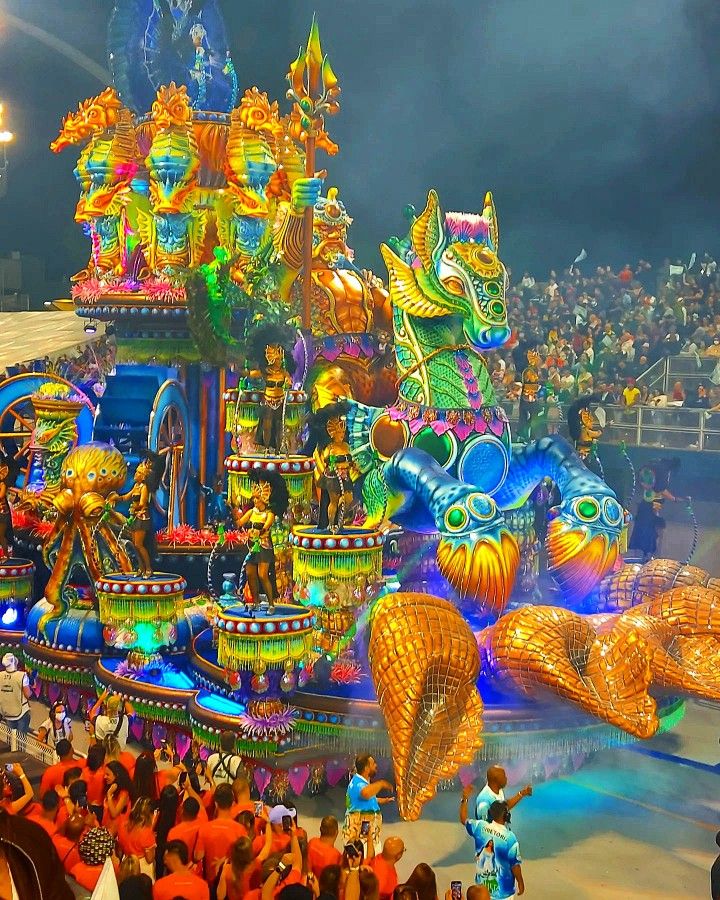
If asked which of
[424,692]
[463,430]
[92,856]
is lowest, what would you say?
[92,856]

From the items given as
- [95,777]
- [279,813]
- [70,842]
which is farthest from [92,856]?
[279,813]

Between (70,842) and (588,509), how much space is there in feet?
12.7

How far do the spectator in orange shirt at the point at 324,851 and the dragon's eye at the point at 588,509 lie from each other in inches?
133

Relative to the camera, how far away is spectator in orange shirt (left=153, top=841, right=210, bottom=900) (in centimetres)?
413

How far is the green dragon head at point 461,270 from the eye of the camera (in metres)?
7.75

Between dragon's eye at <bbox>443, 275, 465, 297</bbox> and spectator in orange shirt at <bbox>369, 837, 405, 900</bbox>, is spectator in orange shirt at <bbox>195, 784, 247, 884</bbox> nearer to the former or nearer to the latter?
spectator in orange shirt at <bbox>369, 837, 405, 900</bbox>

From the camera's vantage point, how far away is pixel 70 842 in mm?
4590

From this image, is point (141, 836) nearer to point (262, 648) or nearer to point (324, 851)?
point (324, 851)

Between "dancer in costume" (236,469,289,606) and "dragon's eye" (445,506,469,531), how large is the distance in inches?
34.1

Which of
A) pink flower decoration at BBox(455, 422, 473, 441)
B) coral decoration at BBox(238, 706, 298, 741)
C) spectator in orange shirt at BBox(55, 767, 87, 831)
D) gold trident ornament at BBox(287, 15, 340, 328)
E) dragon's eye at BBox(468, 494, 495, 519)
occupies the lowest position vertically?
coral decoration at BBox(238, 706, 298, 741)

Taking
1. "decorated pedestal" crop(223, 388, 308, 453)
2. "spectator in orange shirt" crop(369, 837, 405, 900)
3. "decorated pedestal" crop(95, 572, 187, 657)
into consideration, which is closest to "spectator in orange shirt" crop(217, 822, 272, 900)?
"spectator in orange shirt" crop(369, 837, 405, 900)

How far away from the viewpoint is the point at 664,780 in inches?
281

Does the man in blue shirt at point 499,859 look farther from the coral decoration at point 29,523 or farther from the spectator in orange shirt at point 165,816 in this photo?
the coral decoration at point 29,523

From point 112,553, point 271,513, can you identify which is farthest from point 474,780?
point 112,553
